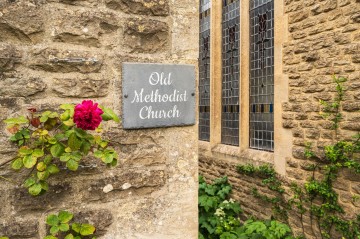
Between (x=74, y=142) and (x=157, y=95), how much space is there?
45 cm

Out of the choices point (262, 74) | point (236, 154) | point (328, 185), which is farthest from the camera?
point (236, 154)

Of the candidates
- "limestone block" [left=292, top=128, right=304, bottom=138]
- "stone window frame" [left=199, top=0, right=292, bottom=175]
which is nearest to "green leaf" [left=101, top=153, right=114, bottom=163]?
"limestone block" [left=292, top=128, right=304, bottom=138]

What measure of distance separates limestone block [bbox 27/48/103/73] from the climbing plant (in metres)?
3.10

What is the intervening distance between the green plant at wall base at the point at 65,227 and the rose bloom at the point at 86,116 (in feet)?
1.37

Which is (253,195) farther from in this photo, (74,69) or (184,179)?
(74,69)

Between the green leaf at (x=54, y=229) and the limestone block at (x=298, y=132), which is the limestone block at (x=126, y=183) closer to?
the green leaf at (x=54, y=229)

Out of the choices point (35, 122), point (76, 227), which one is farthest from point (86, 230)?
point (35, 122)

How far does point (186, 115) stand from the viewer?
5.79ft

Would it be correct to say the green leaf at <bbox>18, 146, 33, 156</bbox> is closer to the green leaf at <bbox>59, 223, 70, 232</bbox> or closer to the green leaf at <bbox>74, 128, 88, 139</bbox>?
the green leaf at <bbox>74, 128, 88, 139</bbox>

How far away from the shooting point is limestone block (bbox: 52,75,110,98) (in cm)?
151

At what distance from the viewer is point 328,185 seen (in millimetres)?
4059

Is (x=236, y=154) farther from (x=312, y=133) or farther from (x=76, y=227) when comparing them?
(x=76, y=227)

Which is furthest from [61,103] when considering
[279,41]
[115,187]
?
[279,41]

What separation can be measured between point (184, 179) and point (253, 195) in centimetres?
372
